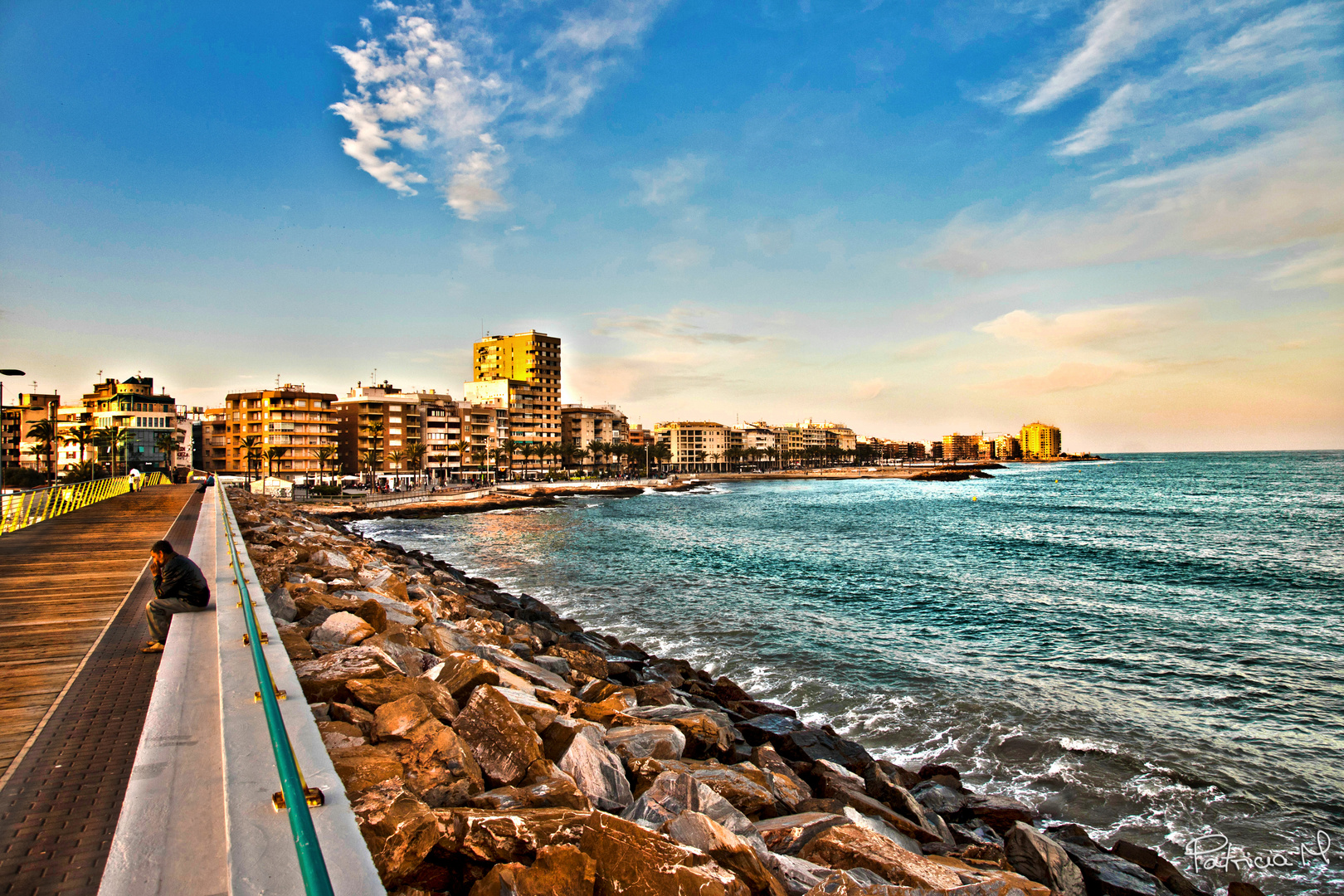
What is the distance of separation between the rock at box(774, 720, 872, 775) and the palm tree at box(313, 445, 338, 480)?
92.7 meters

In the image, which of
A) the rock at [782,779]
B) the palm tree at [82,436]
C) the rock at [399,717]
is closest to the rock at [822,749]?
the rock at [782,779]

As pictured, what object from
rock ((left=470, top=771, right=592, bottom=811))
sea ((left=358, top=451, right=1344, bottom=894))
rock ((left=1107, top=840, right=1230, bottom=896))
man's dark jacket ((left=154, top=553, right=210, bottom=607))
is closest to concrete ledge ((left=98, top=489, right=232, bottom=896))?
rock ((left=470, top=771, right=592, bottom=811))

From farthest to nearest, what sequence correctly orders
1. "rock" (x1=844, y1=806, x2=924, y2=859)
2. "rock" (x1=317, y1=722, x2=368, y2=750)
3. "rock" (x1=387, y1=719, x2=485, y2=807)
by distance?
1. "rock" (x1=844, y1=806, x2=924, y2=859)
2. "rock" (x1=317, y1=722, x2=368, y2=750)
3. "rock" (x1=387, y1=719, x2=485, y2=807)

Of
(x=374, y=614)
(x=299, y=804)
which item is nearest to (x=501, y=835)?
(x=299, y=804)

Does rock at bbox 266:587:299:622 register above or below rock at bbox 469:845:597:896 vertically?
above

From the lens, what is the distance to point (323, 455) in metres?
Answer: 91.1

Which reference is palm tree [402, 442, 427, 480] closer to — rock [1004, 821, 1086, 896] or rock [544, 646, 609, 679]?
rock [544, 646, 609, 679]

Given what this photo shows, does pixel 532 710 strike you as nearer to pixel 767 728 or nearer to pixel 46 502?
pixel 767 728

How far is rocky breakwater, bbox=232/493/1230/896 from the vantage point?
12.3 ft

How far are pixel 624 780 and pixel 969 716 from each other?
8633mm

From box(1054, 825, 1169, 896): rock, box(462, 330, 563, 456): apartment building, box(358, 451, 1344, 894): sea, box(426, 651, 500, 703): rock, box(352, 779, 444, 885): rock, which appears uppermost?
box(462, 330, 563, 456): apartment building

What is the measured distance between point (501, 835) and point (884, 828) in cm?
416

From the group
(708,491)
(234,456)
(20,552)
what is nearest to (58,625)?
(20,552)

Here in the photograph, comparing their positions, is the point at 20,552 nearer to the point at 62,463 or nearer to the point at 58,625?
the point at 58,625
